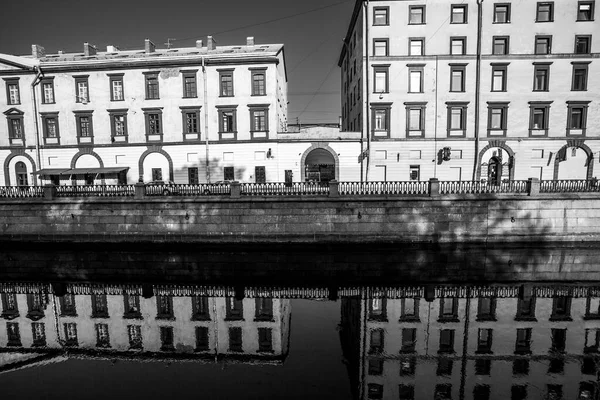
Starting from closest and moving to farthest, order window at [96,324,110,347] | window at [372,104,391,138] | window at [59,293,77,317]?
window at [96,324,110,347]
window at [59,293,77,317]
window at [372,104,391,138]

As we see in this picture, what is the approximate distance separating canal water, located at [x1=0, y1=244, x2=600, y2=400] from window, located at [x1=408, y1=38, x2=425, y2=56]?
1721 centimetres

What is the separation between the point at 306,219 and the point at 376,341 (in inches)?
421

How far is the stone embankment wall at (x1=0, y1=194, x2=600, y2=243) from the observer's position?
774 inches

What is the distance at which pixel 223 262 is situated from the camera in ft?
58.4

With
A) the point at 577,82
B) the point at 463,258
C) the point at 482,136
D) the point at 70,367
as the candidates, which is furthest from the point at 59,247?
the point at 577,82

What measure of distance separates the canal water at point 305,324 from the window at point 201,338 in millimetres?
60

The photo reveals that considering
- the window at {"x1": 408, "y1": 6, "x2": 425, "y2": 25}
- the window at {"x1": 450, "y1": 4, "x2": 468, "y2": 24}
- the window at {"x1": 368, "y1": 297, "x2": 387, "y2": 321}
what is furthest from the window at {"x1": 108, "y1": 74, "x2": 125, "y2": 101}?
the window at {"x1": 450, "y1": 4, "x2": 468, "y2": 24}

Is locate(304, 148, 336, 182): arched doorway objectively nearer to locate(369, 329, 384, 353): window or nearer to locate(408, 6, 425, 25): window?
locate(408, 6, 425, 25): window

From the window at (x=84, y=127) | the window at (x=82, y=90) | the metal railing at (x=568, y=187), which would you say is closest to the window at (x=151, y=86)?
the window at (x=82, y=90)

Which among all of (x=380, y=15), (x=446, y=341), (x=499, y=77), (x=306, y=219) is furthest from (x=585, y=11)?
(x=446, y=341)

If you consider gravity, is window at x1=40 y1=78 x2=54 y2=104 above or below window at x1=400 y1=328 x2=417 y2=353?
above

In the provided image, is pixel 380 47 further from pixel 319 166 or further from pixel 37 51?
pixel 37 51

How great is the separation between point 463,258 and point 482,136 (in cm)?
1412

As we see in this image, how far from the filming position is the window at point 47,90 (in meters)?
29.2
